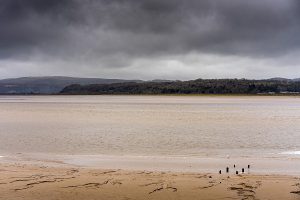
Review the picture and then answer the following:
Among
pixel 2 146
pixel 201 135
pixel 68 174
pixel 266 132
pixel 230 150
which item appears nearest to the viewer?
pixel 68 174

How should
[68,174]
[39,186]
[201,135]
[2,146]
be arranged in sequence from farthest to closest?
1. [201,135]
2. [2,146]
3. [68,174]
4. [39,186]

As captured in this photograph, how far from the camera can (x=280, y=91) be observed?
187 meters

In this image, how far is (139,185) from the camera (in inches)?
488

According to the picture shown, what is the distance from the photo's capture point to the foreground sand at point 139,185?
36.9 ft

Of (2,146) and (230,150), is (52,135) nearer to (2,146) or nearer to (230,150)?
(2,146)

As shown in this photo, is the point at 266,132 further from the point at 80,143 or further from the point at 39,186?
the point at 39,186

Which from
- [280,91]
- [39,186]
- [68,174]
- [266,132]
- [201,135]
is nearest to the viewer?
[39,186]

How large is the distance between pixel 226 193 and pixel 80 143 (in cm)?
1565

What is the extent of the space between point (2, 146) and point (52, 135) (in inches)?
245

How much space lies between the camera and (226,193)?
11438 mm

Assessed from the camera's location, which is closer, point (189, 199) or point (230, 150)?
point (189, 199)

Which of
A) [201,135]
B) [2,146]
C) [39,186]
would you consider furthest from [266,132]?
[39,186]

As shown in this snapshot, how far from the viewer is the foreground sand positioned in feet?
36.9

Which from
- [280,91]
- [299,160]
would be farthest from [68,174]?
[280,91]
